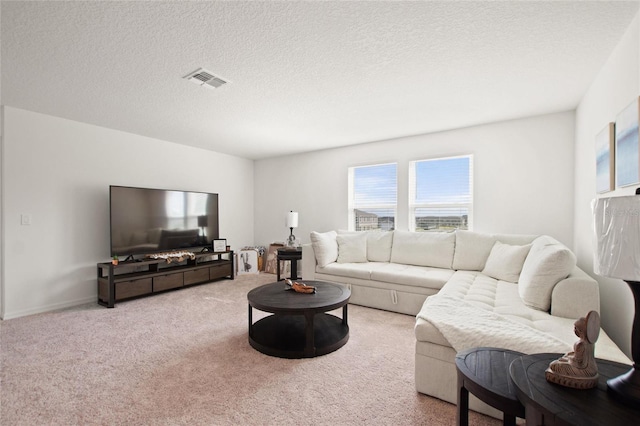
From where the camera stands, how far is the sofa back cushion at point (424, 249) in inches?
151

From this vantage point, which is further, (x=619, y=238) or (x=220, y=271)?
(x=220, y=271)

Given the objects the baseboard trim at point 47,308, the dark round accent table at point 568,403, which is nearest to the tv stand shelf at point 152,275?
the baseboard trim at point 47,308

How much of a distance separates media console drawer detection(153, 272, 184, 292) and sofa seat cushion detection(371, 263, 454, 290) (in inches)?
114

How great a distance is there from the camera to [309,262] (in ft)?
14.1

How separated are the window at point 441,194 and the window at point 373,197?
1.07 feet

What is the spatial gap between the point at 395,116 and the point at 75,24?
3079 mm

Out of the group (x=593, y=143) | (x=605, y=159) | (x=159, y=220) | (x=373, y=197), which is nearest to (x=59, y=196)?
(x=159, y=220)

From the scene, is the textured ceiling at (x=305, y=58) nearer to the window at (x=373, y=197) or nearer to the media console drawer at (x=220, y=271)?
the window at (x=373, y=197)

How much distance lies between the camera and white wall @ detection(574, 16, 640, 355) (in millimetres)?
1918

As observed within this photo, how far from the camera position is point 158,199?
4395mm

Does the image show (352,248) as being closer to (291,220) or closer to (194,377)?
(291,220)

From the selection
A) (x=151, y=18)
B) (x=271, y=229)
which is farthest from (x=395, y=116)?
(x=271, y=229)

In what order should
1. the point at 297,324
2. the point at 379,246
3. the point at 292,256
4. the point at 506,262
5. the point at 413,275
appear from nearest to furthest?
1. the point at 297,324
2. the point at 506,262
3. the point at 413,275
4. the point at 379,246
5. the point at 292,256

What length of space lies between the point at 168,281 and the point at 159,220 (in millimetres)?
918
